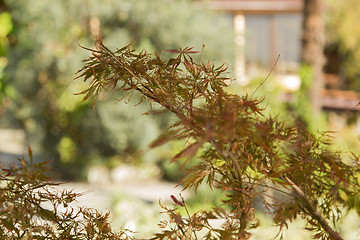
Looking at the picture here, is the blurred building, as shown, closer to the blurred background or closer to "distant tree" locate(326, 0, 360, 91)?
"distant tree" locate(326, 0, 360, 91)

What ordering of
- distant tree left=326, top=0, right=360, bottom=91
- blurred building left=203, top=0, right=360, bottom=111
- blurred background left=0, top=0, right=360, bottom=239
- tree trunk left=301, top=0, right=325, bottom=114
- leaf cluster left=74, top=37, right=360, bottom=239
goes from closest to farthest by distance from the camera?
1. leaf cluster left=74, top=37, right=360, bottom=239
2. tree trunk left=301, top=0, right=325, bottom=114
3. blurred background left=0, top=0, right=360, bottom=239
4. blurred building left=203, top=0, right=360, bottom=111
5. distant tree left=326, top=0, right=360, bottom=91

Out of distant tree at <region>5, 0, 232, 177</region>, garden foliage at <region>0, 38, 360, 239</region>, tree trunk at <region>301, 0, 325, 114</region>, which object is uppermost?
distant tree at <region>5, 0, 232, 177</region>

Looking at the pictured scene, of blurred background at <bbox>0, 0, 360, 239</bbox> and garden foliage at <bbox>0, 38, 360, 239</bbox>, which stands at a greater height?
blurred background at <bbox>0, 0, 360, 239</bbox>

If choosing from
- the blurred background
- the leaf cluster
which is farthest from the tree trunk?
the leaf cluster

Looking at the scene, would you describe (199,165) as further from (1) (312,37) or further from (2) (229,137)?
(1) (312,37)

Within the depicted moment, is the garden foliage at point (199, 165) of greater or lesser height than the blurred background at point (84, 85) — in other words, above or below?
below

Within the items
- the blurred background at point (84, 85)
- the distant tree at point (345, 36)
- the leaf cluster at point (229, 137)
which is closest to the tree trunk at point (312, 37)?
the blurred background at point (84, 85)

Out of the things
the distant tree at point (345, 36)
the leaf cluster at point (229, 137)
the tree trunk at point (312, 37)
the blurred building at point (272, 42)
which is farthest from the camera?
the distant tree at point (345, 36)

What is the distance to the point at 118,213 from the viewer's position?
234 inches

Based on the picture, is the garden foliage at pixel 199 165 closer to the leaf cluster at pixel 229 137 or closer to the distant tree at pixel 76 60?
the leaf cluster at pixel 229 137

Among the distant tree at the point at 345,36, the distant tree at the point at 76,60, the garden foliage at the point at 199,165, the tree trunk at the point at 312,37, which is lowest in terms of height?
the garden foliage at the point at 199,165

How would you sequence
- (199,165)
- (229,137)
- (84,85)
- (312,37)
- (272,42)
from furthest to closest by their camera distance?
(272,42) < (84,85) < (312,37) < (199,165) < (229,137)

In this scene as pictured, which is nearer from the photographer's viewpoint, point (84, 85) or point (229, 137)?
point (229, 137)

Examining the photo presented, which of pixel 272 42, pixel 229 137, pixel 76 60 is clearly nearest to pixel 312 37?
pixel 76 60
